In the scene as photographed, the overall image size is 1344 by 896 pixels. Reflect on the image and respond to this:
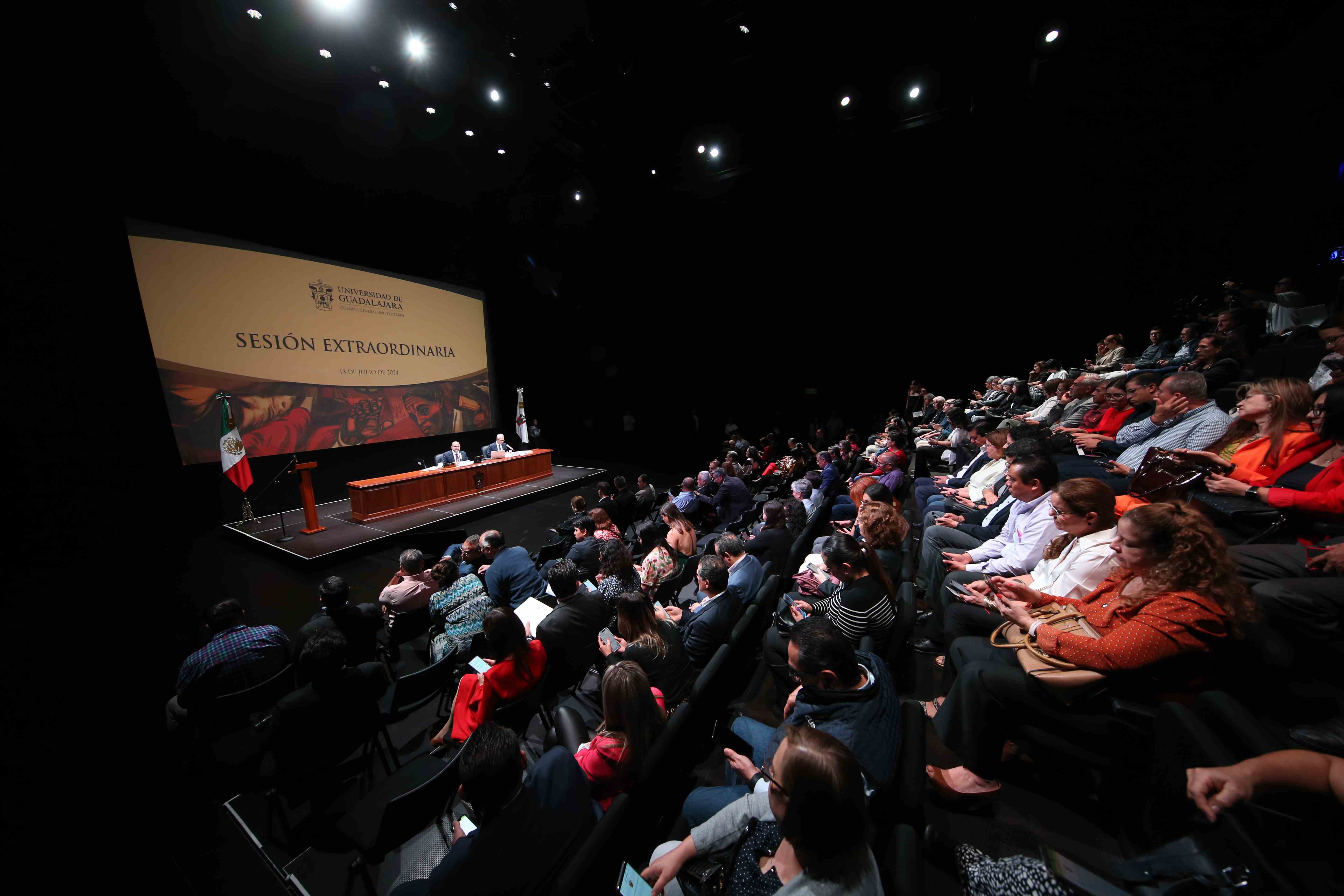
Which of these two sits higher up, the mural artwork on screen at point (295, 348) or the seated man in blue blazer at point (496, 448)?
the mural artwork on screen at point (295, 348)

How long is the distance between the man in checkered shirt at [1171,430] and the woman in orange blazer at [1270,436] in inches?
14.6

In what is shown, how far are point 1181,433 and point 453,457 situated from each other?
32.5 feet

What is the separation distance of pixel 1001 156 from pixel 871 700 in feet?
34.1

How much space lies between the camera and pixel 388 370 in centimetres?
891

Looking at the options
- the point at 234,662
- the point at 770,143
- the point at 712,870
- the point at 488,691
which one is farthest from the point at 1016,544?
the point at 770,143

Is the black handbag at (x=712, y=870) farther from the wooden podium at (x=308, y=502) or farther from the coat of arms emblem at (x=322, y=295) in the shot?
the coat of arms emblem at (x=322, y=295)

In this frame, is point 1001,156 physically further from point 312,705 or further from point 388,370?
point 388,370

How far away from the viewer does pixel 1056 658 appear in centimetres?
148

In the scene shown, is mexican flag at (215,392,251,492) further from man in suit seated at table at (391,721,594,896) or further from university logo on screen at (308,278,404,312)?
man in suit seated at table at (391,721,594,896)

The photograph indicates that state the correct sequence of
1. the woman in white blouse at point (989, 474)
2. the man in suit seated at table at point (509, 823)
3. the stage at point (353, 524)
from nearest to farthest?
the man in suit seated at table at point (509, 823), the woman in white blouse at point (989, 474), the stage at point (353, 524)

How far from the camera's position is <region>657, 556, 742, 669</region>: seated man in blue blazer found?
2.49 meters

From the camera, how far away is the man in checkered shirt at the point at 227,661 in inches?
89.4

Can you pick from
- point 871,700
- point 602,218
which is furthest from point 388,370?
point 871,700

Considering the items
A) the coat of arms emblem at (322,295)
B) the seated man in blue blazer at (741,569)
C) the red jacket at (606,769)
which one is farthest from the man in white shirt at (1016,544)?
the coat of arms emblem at (322,295)
